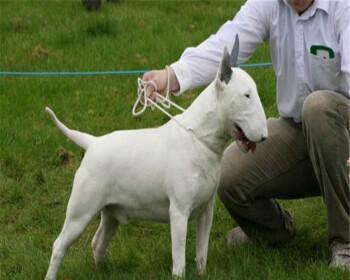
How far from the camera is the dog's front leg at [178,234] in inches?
136

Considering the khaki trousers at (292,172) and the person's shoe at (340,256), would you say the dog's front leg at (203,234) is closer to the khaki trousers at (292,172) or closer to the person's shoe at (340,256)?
the khaki trousers at (292,172)

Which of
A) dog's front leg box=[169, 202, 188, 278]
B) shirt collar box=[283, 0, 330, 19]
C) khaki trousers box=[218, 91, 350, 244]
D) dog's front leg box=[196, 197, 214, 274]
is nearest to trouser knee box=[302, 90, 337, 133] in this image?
khaki trousers box=[218, 91, 350, 244]

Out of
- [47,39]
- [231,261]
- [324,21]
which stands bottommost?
[47,39]

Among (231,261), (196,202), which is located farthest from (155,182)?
(231,261)

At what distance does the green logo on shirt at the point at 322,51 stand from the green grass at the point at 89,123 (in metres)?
1.01

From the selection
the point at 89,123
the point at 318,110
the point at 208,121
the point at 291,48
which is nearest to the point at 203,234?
the point at 208,121

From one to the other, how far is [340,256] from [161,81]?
124cm

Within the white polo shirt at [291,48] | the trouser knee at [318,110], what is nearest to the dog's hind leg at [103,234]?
the white polo shirt at [291,48]

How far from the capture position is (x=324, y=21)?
149 inches

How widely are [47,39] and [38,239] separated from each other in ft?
14.1

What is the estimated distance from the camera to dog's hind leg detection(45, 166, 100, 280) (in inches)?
140

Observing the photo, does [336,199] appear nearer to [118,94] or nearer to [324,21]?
[324,21]

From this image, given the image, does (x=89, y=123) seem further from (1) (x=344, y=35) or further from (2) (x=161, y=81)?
(1) (x=344, y=35)

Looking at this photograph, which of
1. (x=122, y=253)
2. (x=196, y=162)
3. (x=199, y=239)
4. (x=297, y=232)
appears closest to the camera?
(x=196, y=162)
